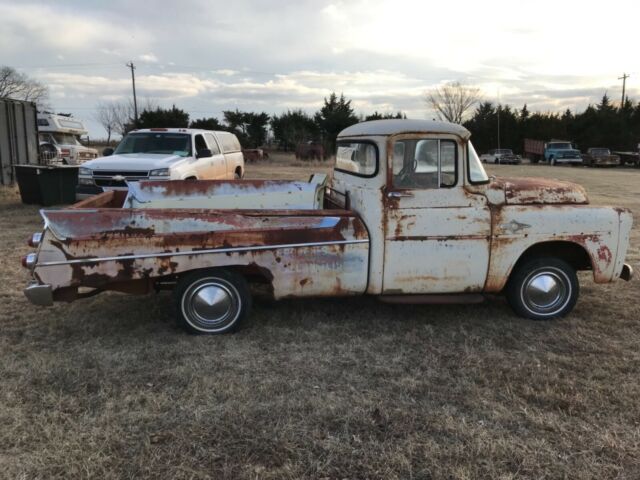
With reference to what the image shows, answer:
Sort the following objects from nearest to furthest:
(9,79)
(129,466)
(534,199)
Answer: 1. (129,466)
2. (534,199)
3. (9,79)

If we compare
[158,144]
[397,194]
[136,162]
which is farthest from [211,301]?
[158,144]

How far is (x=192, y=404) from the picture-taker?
339 centimetres

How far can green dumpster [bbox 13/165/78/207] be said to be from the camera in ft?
40.2

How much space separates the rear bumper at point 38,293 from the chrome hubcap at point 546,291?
4.21 m

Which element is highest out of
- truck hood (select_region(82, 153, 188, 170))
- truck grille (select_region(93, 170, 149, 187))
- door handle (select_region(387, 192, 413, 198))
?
truck hood (select_region(82, 153, 188, 170))

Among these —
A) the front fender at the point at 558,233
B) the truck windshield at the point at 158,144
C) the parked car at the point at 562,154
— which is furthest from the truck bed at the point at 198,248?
the parked car at the point at 562,154

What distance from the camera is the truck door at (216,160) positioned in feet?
38.1

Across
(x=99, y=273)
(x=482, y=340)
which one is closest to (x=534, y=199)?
(x=482, y=340)

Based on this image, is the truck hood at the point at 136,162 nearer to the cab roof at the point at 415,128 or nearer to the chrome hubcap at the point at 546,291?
the cab roof at the point at 415,128

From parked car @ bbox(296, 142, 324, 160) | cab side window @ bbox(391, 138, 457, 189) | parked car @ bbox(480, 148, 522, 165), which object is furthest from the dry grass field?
parked car @ bbox(480, 148, 522, 165)

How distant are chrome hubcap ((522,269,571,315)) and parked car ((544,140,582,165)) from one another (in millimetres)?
38383

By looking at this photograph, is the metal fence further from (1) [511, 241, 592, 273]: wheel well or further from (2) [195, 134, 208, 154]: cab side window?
(1) [511, 241, 592, 273]: wheel well

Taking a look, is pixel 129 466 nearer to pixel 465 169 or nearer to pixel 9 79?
pixel 465 169

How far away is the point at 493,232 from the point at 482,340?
97 centimetres
